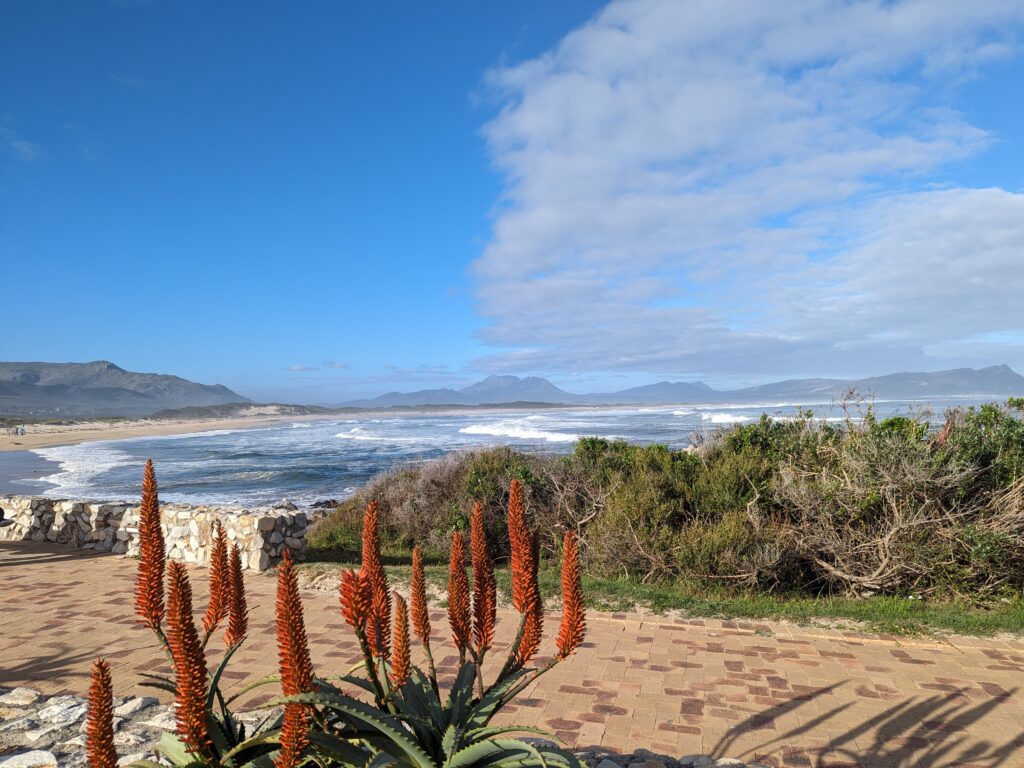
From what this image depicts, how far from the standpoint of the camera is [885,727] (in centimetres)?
398

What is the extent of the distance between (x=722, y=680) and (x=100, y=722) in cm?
422

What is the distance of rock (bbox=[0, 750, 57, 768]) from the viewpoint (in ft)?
9.95

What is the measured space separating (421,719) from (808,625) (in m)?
5.01

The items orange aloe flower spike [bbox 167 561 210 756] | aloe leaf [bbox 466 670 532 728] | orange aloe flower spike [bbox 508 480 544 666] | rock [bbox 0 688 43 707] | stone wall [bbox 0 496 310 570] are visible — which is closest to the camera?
orange aloe flower spike [bbox 167 561 210 756]

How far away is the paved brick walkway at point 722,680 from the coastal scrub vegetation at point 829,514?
52.0 inches

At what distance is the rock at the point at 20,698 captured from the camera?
3969mm

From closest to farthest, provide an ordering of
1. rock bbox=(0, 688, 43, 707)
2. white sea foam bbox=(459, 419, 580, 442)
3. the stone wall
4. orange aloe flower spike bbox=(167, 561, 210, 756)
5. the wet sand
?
orange aloe flower spike bbox=(167, 561, 210, 756) → rock bbox=(0, 688, 43, 707) → the stone wall → the wet sand → white sea foam bbox=(459, 419, 580, 442)

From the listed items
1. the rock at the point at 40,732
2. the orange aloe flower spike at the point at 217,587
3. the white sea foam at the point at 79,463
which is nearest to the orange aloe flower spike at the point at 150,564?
the orange aloe flower spike at the point at 217,587

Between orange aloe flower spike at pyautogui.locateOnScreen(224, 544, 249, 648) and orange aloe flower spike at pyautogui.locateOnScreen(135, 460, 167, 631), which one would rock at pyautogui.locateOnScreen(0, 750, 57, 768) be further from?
orange aloe flower spike at pyautogui.locateOnScreen(135, 460, 167, 631)

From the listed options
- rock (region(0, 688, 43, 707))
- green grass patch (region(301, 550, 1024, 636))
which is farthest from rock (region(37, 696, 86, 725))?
green grass patch (region(301, 550, 1024, 636))

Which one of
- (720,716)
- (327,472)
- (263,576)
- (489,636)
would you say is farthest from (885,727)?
(327,472)

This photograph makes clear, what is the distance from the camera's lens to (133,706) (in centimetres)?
381

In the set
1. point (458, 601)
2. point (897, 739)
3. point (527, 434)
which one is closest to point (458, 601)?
point (458, 601)

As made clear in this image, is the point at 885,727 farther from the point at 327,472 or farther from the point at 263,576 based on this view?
the point at 327,472
